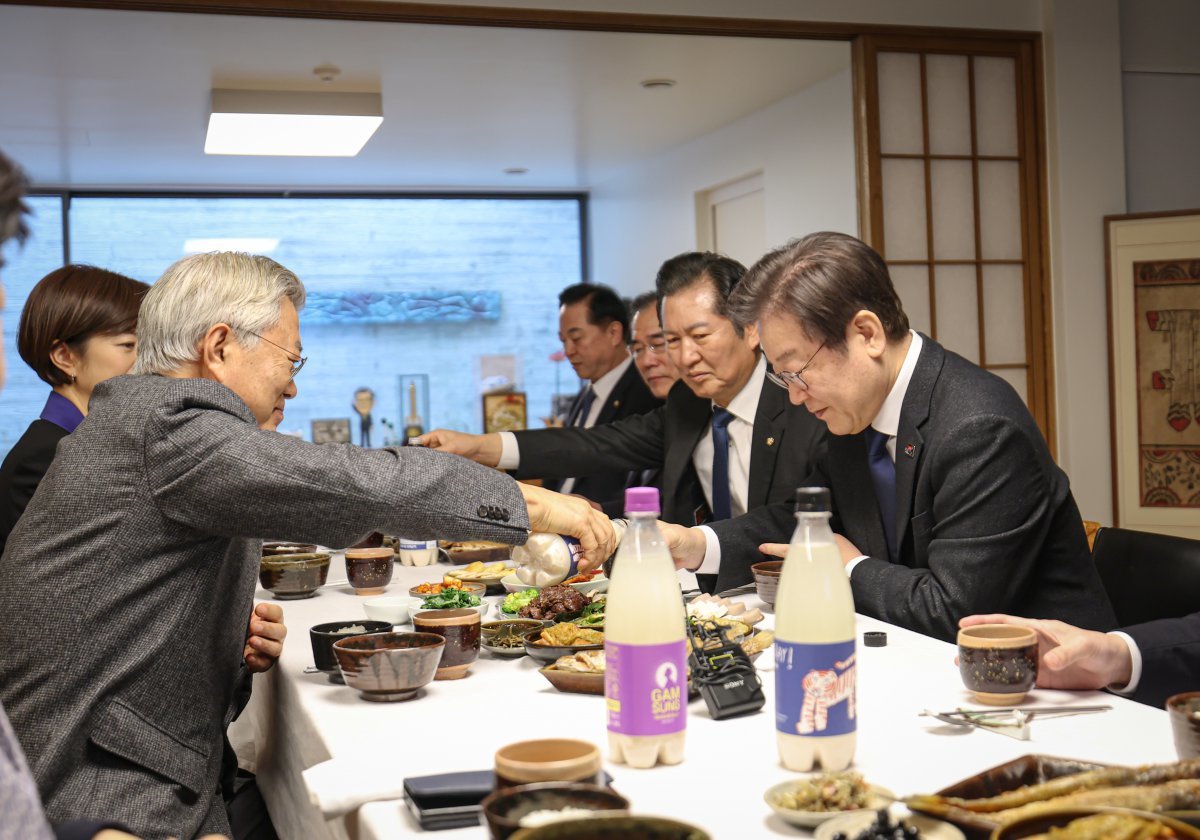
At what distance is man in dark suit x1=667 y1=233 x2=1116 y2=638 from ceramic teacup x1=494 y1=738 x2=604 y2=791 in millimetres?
879

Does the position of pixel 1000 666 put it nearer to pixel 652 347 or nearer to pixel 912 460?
pixel 912 460

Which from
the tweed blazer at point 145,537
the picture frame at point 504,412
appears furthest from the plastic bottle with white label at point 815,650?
the picture frame at point 504,412

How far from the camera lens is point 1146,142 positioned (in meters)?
4.70

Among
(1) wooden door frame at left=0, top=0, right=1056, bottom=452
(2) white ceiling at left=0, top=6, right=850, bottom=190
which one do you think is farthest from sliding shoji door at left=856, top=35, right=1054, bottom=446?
(2) white ceiling at left=0, top=6, right=850, bottom=190

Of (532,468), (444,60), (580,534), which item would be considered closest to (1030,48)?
(444,60)

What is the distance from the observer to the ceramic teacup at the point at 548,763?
35.9 inches

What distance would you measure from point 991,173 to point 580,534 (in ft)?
12.0

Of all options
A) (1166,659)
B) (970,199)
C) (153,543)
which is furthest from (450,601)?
(970,199)

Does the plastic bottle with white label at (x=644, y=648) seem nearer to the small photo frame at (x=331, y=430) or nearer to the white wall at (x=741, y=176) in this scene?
the white wall at (x=741, y=176)

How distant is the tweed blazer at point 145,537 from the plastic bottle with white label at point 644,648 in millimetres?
394

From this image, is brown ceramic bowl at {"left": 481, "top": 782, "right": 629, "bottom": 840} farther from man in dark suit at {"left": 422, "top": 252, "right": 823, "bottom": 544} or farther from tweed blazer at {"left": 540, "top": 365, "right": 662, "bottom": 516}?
tweed blazer at {"left": 540, "top": 365, "right": 662, "bottom": 516}

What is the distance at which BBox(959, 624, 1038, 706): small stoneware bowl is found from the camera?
122cm

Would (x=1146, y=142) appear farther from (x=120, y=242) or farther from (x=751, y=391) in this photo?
(x=120, y=242)

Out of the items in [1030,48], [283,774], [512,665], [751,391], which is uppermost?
[1030,48]
